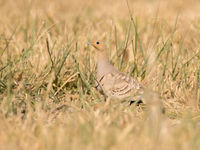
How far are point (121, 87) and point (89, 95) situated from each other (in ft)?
1.31

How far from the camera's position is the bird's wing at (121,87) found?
4.18 meters

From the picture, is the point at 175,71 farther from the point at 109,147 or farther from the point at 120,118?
the point at 109,147

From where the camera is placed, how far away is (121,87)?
4215 mm

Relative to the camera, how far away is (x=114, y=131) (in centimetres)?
287

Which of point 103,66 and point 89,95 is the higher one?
point 103,66

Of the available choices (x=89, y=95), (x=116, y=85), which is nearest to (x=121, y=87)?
(x=116, y=85)

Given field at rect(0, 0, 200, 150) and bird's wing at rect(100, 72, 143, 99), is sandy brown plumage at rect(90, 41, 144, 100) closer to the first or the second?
bird's wing at rect(100, 72, 143, 99)

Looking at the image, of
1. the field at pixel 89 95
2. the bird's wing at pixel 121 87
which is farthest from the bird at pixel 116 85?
the field at pixel 89 95

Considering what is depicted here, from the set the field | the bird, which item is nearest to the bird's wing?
the bird

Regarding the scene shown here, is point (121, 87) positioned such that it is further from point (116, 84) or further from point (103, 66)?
point (103, 66)

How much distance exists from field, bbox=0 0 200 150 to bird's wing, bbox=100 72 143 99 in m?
0.14

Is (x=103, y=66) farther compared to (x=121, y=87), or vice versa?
(x=103, y=66)

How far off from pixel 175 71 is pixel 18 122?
7.02 ft

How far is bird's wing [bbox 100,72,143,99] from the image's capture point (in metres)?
4.18
